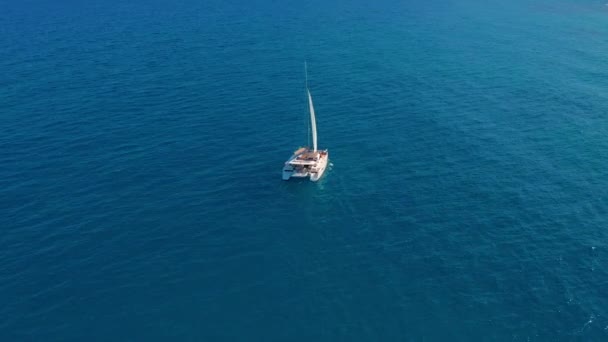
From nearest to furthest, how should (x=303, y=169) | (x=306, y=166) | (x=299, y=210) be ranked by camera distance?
(x=299, y=210) → (x=303, y=169) → (x=306, y=166)

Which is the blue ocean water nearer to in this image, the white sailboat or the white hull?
the white hull

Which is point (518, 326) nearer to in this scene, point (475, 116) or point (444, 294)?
point (444, 294)

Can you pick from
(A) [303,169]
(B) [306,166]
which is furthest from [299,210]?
(B) [306,166]

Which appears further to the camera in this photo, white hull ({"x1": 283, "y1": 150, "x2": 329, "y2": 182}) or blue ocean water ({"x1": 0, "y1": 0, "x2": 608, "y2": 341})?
white hull ({"x1": 283, "y1": 150, "x2": 329, "y2": 182})

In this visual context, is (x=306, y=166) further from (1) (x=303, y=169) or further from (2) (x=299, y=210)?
(2) (x=299, y=210)

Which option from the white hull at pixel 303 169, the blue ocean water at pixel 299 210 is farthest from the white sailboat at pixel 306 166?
the blue ocean water at pixel 299 210

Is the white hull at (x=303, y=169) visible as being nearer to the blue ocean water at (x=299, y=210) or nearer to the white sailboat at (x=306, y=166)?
the white sailboat at (x=306, y=166)

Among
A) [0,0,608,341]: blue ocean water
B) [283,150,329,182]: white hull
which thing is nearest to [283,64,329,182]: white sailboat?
[283,150,329,182]: white hull

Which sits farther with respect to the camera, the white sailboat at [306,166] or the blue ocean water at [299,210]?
the white sailboat at [306,166]
